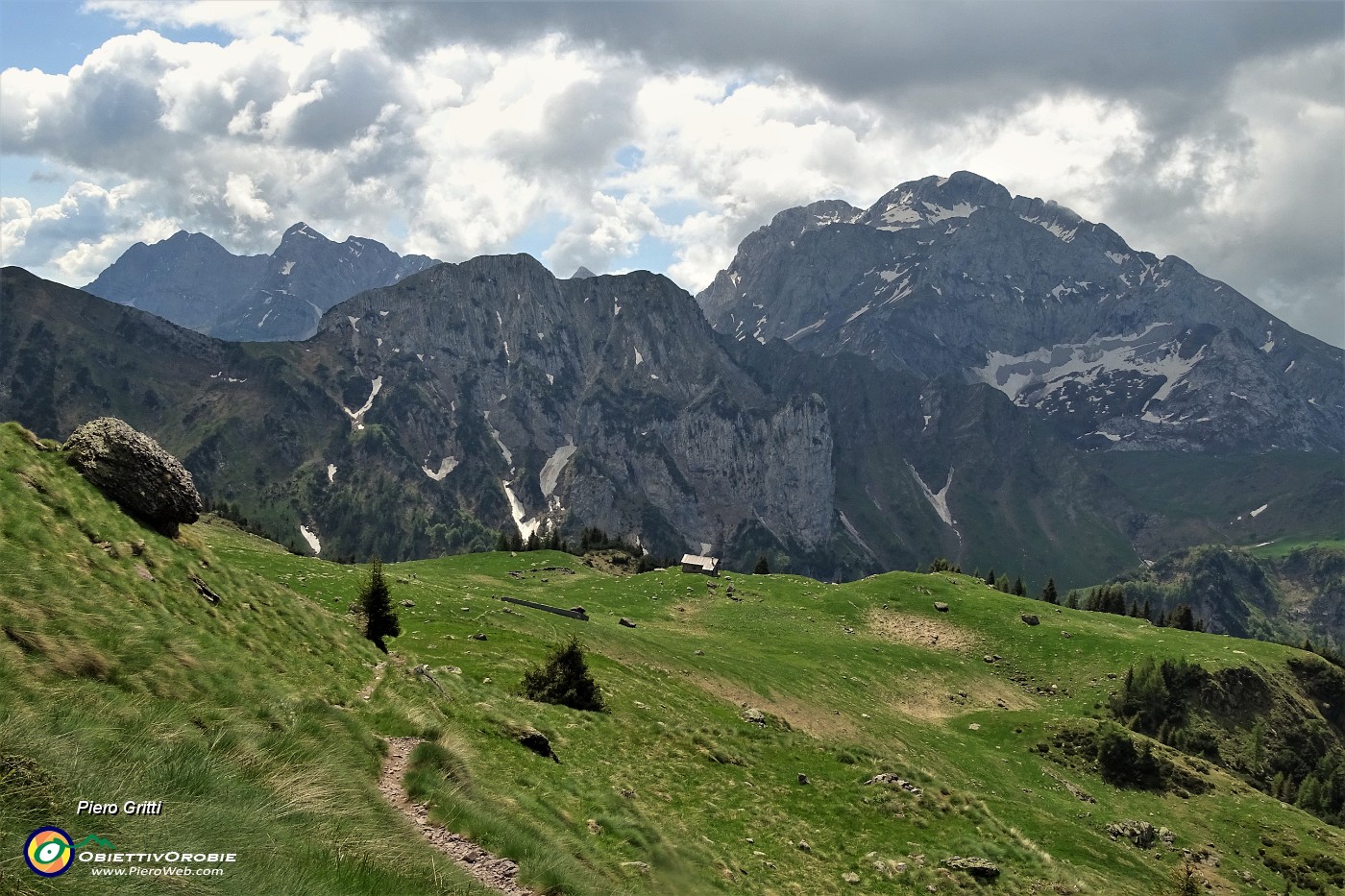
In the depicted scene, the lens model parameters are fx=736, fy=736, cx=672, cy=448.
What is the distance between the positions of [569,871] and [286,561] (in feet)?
198

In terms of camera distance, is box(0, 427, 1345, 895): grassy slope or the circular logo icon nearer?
the circular logo icon

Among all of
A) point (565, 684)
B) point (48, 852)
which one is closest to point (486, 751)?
point (565, 684)

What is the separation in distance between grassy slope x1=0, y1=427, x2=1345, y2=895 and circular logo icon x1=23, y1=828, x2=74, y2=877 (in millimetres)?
144

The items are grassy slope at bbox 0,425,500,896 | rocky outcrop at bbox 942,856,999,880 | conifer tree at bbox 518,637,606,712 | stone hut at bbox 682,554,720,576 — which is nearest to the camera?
grassy slope at bbox 0,425,500,896

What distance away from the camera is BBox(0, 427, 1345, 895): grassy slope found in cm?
925

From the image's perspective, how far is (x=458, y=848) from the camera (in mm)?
12016

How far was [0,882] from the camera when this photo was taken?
5.84 metres

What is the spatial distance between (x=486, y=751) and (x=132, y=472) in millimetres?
14911

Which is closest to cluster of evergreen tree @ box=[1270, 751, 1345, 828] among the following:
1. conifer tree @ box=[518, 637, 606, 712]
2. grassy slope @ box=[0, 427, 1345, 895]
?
grassy slope @ box=[0, 427, 1345, 895]

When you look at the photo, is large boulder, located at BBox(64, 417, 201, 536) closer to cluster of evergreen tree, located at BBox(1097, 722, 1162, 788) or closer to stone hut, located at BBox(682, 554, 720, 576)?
cluster of evergreen tree, located at BBox(1097, 722, 1162, 788)

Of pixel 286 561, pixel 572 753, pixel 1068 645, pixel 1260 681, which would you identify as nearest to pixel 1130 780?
pixel 1068 645

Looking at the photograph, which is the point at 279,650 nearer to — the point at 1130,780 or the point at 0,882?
the point at 0,882

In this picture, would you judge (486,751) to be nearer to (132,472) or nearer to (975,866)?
(132,472)

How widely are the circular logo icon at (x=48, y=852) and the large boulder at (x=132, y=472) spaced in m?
19.4
